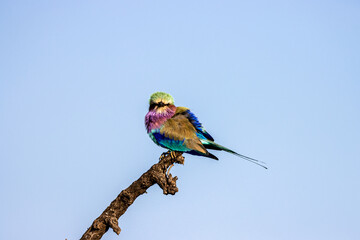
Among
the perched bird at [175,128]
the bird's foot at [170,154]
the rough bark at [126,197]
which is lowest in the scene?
the rough bark at [126,197]

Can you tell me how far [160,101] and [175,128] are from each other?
54 centimetres

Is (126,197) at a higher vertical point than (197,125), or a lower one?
lower

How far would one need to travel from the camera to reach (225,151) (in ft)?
27.0

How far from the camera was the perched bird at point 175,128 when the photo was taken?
26.0ft

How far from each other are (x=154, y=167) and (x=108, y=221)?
3.68 ft

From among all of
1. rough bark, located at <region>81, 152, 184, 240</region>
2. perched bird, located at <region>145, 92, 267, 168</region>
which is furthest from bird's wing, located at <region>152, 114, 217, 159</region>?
rough bark, located at <region>81, 152, 184, 240</region>

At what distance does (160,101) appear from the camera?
316 inches

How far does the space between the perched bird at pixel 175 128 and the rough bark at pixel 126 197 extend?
1.59 ft

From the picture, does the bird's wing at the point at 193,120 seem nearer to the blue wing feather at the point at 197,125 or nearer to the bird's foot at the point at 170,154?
the blue wing feather at the point at 197,125

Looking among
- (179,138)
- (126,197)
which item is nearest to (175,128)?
(179,138)

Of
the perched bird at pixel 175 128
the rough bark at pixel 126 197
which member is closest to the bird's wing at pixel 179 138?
the perched bird at pixel 175 128

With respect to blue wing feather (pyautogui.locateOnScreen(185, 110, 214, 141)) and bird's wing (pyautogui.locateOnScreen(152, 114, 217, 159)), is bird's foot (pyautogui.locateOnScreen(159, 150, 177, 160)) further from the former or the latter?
blue wing feather (pyautogui.locateOnScreen(185, 110, 214, 141))

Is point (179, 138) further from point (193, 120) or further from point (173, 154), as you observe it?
point (193, 120)

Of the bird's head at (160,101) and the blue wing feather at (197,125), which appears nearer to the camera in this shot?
the bird's head at (160,101)
